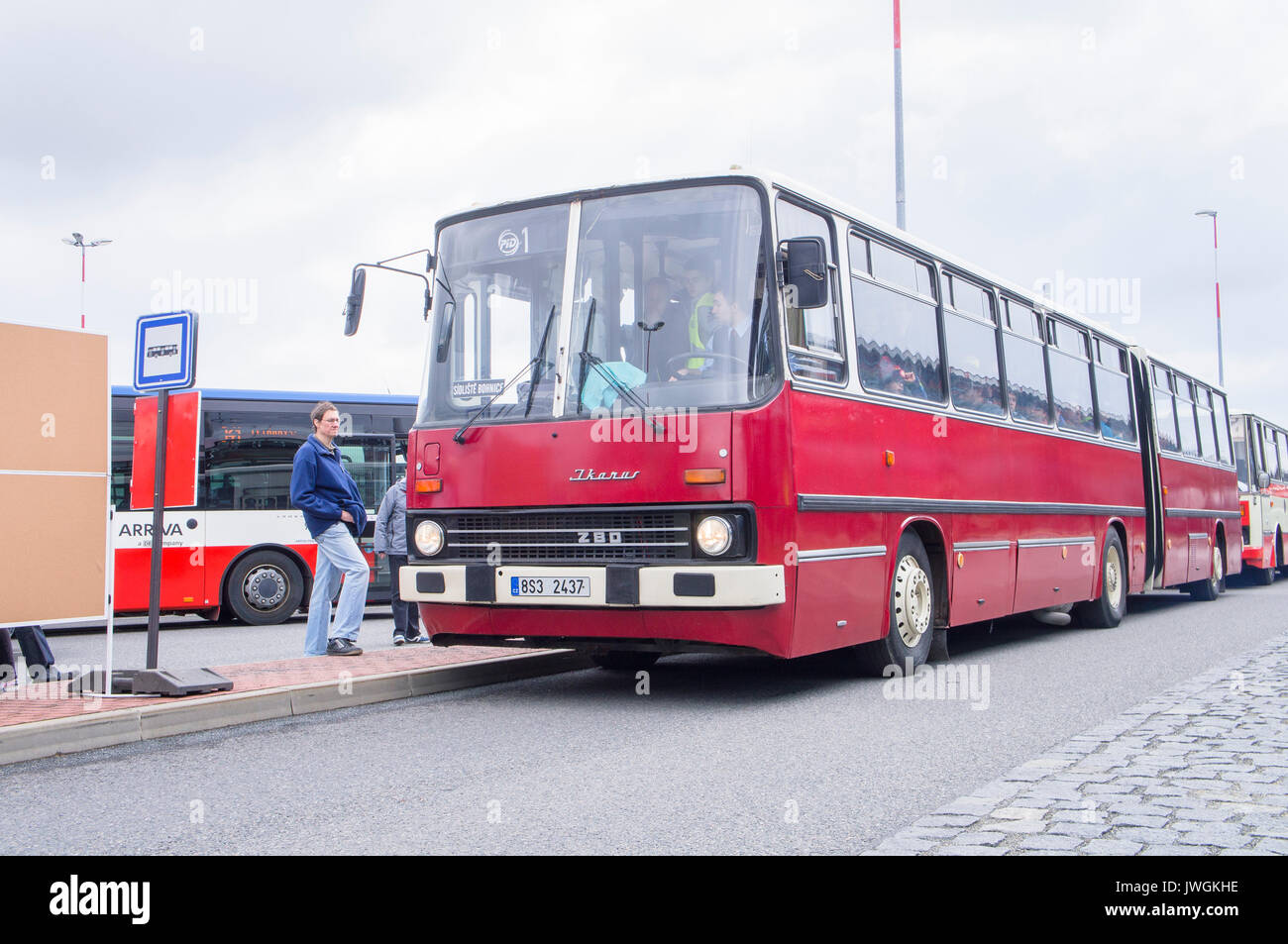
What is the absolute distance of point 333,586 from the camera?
1062cm

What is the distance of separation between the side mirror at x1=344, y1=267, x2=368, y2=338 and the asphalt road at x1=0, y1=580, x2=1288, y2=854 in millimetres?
2556

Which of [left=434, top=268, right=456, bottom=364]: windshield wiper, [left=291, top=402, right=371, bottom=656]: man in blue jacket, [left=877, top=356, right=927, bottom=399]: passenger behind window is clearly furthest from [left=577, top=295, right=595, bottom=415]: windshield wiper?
[left=291, top=402, right=371, bottom=656]: man in blue jacket

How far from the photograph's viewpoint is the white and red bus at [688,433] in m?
7.50

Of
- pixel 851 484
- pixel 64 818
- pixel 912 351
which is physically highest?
pixel 912 351

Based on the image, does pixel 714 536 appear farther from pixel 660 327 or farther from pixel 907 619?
pixel 907 619

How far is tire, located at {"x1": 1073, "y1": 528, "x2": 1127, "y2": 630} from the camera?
46.1 ft

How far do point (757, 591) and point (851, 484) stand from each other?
4.68 feet

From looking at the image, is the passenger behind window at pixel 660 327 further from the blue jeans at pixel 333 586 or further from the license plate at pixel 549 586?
the blue jeans at pixel 333 586

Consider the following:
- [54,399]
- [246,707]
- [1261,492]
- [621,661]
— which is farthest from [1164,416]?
[54,399]

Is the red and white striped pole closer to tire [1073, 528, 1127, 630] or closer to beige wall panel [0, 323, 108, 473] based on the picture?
tire [1073, 528, 1127, 630]

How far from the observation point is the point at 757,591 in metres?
7.30
